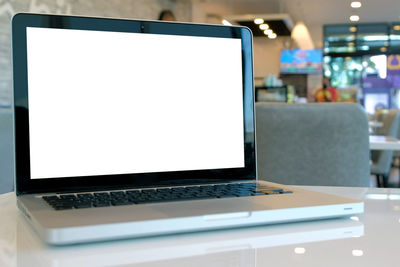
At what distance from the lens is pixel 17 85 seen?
1.80ft

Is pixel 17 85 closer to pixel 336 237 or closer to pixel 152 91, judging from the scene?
pixel 152 91

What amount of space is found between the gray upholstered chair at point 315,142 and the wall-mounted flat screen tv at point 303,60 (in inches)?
326

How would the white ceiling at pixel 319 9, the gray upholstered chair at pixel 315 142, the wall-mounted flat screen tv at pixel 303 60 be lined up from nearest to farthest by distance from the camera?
the gray upholstered chair at pixel 315 142 → the white ceiling at pixel 319 9 → the wall-mounted flat screen tv at pixel 303 60

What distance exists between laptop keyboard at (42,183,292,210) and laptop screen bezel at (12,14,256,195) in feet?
0.10

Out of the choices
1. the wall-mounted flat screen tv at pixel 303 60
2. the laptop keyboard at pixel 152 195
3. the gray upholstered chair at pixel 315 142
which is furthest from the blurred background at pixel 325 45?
the laptop keyboard at pixel 152 195

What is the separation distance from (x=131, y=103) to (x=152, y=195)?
137mm

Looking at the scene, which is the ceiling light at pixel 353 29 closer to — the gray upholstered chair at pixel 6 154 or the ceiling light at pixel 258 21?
the ceiling light at pixel 258 21

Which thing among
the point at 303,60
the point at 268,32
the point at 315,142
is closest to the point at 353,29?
the point at 303,60

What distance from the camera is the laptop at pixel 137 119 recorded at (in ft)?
1.68

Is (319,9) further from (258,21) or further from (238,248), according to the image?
(238,248)

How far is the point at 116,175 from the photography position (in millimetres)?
584

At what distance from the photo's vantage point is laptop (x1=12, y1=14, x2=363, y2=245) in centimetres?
51

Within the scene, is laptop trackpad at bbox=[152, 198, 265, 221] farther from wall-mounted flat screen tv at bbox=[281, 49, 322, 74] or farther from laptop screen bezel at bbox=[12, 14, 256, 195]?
wall-mounted flat screen tv at bbox=[281, 49, 322, 74]

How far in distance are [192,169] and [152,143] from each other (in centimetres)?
6
